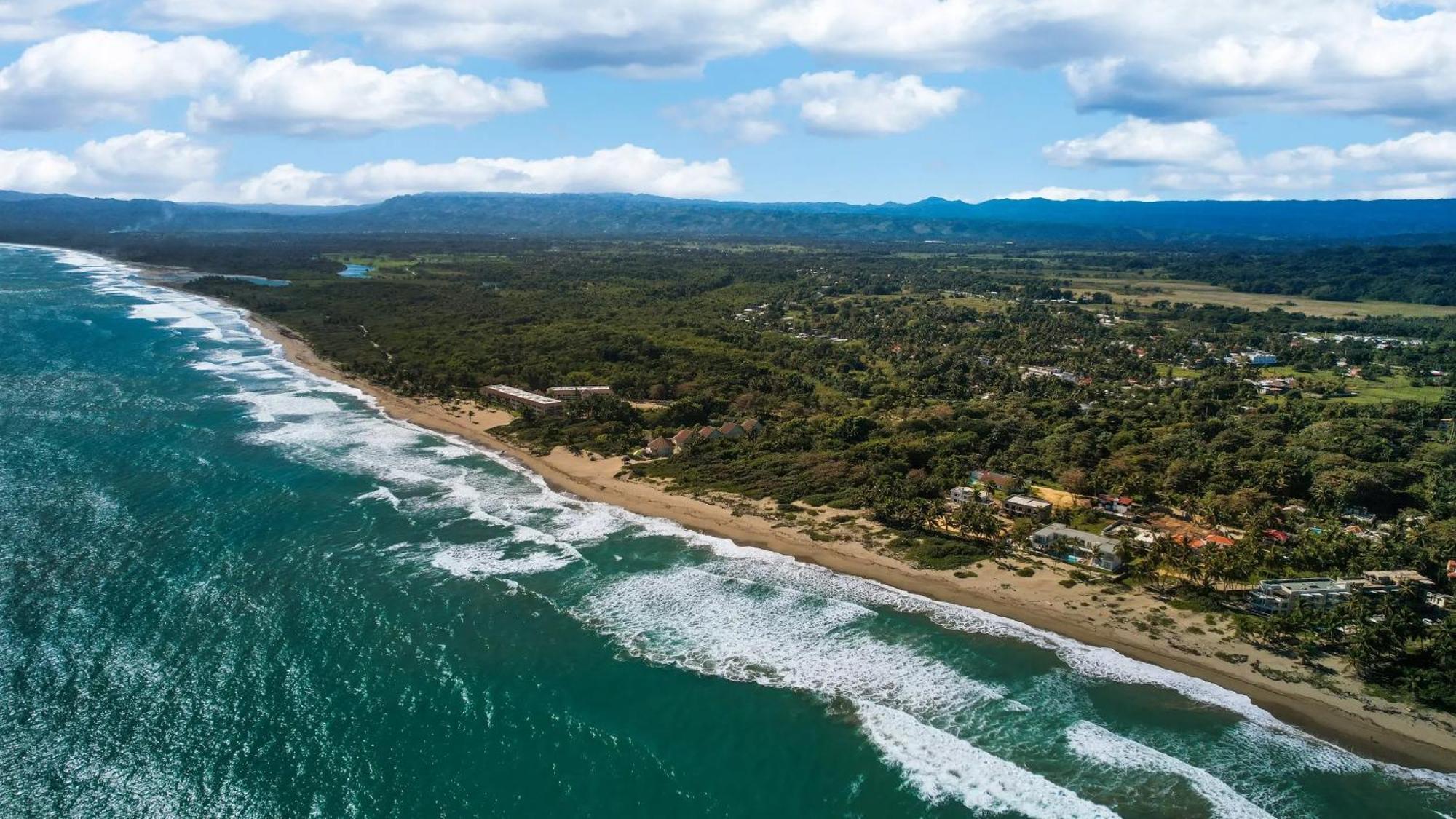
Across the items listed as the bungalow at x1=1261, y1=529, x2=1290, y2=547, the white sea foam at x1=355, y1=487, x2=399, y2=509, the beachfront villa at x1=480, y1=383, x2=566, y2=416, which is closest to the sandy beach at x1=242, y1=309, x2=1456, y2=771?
the bungalow at x1=1261, y1=529, x2=1290, y2=547

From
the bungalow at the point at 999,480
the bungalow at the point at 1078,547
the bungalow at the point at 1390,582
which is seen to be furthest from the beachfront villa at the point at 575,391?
the bungalow at the point at 1390,582

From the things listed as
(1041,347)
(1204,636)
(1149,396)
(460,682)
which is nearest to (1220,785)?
(1204,636)

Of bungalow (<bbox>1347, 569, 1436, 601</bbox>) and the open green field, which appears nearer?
bungalow (<bbox>1347, 569, 1436, 601</bbox>)

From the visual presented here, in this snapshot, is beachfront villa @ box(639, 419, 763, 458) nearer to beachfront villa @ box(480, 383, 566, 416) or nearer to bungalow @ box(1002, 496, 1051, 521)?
beachfront villa @ box(480, 383, 566, 416)

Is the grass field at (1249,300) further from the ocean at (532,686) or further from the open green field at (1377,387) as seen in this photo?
the ocean at (532,686)

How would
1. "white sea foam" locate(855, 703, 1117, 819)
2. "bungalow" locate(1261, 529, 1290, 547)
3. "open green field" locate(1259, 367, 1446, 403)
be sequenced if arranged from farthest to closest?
"open green field" locate(1259, 367, 1446, 403)
"bungalow" locate(1261, 529, 1290, 547)
"white sea foam" locate(855, 703, 1117, 819)

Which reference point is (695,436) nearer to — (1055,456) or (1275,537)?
(1055,456)
